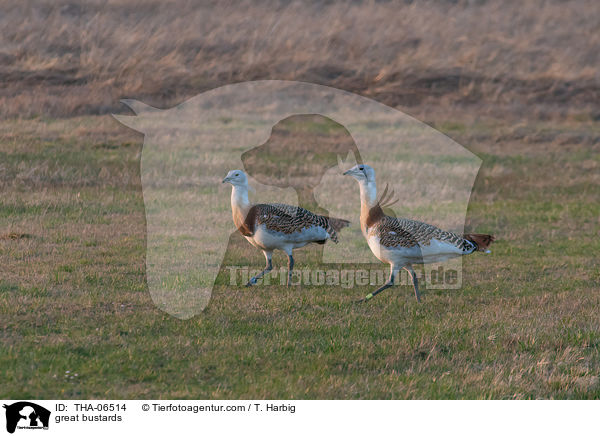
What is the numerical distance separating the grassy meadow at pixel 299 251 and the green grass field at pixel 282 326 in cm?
3

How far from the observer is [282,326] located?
8.00 m

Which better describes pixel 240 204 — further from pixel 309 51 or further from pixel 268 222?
pixel 309 51

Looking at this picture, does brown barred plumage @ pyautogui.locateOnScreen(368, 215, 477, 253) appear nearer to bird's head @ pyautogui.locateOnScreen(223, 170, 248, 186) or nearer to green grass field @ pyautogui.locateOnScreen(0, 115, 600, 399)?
green grass field @ pyautogui.locateOnScreen(0, 115, 600, 399)

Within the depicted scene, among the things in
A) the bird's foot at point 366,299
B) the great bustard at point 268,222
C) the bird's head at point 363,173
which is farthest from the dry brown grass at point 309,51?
the bird's foot at point 366,299

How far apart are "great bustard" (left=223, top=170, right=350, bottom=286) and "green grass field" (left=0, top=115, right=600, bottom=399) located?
57 cm

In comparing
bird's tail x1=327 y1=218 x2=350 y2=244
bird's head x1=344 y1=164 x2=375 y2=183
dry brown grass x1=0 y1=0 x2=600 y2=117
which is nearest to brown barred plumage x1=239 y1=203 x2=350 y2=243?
bird's tail x1=327 y1=218 x2=350 y2=244

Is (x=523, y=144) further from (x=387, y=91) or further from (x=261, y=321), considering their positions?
(x=261, y=321)

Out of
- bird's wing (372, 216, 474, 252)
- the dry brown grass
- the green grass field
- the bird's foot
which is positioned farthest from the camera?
the dry brown grass

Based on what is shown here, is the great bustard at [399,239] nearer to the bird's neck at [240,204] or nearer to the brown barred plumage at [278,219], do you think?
the brown barred plumage at [278,219]

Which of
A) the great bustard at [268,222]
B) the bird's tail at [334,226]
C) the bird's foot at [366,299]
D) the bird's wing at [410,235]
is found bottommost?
the bird's foot at [366,299]

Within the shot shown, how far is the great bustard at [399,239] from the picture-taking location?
28.6ft

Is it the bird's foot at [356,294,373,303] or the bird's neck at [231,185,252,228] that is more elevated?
the bird's neck at [231,185,252,228]

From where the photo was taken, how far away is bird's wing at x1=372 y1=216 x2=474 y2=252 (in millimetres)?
8680

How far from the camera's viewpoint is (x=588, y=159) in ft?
66.8
